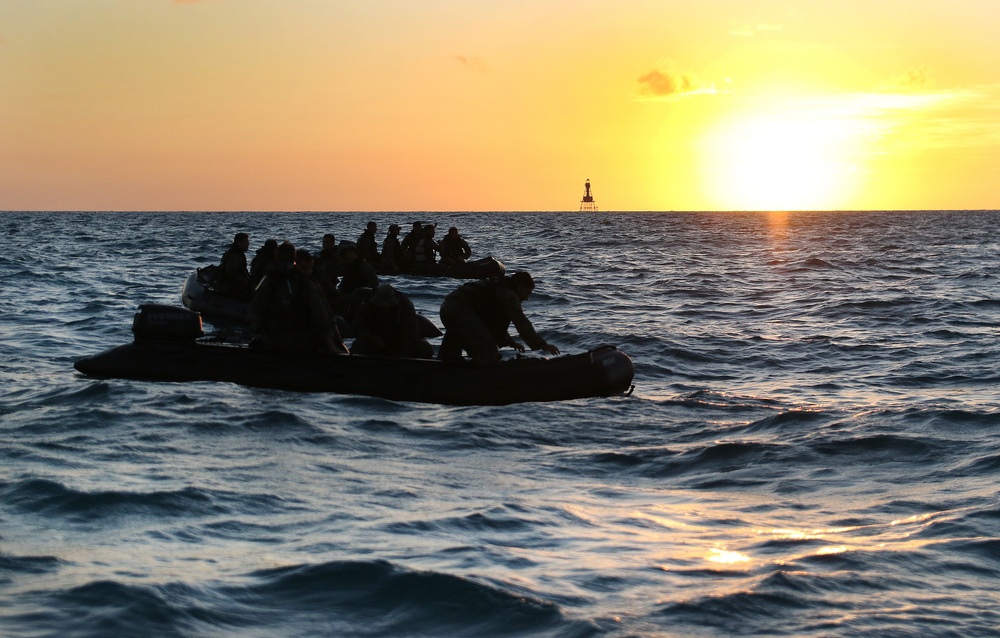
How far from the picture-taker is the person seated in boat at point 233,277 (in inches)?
732

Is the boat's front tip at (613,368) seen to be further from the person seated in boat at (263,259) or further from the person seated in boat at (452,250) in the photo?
the person seated in boat at (452,250)

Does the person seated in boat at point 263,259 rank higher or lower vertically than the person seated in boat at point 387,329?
higher

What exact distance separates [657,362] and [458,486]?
845 centimetres

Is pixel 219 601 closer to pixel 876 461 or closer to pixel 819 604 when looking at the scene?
pixel 819 604

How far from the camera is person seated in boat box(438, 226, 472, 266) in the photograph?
29016mm

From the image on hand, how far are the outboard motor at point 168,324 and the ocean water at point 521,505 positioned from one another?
642mm

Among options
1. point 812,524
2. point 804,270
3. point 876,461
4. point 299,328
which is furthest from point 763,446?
point 804,270

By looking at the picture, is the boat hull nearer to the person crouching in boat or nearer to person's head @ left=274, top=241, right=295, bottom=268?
the person crouching in boat

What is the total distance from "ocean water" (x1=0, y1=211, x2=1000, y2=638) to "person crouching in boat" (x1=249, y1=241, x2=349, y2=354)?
70 centimetres

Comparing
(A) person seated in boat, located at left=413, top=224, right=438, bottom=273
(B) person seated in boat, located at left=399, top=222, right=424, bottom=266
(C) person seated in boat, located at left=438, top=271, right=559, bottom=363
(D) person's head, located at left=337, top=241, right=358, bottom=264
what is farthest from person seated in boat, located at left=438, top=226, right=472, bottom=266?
(C) person seated in boat, located at left=438, top=271, right=559, bottom=363

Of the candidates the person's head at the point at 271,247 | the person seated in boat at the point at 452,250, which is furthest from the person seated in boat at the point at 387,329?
the person seated in boat at the point at 452,250

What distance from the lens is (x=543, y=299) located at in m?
27.9

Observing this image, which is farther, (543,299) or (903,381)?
(543,299)

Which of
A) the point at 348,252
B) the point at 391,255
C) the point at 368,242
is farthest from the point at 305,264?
the point at 391,255
